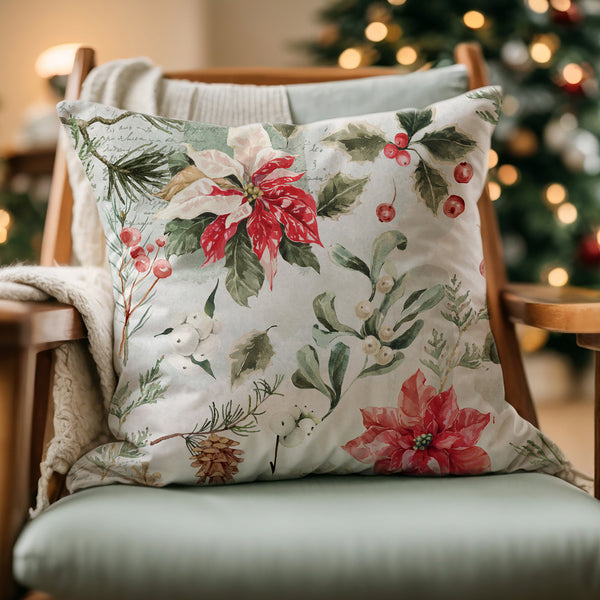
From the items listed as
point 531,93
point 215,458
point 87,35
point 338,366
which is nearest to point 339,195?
point 338,366

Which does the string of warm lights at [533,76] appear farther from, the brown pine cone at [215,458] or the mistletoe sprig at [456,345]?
the brown pine cone at [215,458]

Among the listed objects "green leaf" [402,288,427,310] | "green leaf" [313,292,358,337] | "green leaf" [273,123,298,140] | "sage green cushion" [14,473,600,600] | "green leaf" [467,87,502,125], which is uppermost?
"green leaf" [467,87,502,125]

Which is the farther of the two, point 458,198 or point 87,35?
point 87,35

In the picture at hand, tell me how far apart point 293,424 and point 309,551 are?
0.43ft

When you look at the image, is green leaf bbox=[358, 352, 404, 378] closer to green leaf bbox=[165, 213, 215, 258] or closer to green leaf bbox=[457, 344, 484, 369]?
green leaf bbox=[457, 344, 484, 369]

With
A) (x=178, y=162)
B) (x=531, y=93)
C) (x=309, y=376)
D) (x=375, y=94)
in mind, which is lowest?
(x=309, y=376)

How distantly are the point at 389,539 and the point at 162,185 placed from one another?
384 mm

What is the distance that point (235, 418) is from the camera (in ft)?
1.78

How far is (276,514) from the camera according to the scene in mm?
474

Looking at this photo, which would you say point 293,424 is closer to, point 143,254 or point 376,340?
point 376,340

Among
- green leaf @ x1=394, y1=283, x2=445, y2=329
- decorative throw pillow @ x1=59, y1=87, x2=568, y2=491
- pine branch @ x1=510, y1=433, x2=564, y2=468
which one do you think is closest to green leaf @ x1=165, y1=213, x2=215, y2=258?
decorative throw pillow @ x1=59, y1=87, x2=568, y2=491

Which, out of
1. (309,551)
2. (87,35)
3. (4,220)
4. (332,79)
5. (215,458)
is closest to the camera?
(309,551)

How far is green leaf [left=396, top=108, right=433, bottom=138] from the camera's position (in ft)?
2.05

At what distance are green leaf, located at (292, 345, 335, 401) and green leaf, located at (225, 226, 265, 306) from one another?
0.07 metres
